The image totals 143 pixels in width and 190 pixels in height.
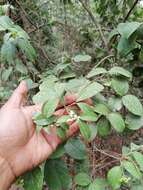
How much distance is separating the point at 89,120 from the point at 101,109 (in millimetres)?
85

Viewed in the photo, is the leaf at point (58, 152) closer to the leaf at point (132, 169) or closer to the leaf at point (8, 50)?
the leaf at point (132, 169)

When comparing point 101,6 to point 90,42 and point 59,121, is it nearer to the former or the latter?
point 90,42

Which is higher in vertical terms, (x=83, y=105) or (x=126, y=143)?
(x=83, y=105)

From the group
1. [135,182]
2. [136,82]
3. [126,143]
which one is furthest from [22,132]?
[126,143]

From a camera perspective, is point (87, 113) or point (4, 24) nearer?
point (87, 113)

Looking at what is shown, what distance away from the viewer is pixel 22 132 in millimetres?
1102

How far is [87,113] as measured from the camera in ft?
3.18

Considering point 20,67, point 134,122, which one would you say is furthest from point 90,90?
point 20,67

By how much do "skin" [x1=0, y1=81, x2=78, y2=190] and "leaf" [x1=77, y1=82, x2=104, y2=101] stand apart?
0.37ft

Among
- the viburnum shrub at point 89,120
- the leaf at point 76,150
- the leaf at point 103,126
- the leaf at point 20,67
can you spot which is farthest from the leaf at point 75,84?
the leaf at point 20,67

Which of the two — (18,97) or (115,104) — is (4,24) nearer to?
(18,97)

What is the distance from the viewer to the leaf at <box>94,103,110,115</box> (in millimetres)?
1026

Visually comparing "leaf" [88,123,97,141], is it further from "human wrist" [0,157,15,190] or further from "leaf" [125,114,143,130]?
"human wrist" [0,157,15,190]

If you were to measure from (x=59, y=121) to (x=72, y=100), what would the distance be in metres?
0.10
